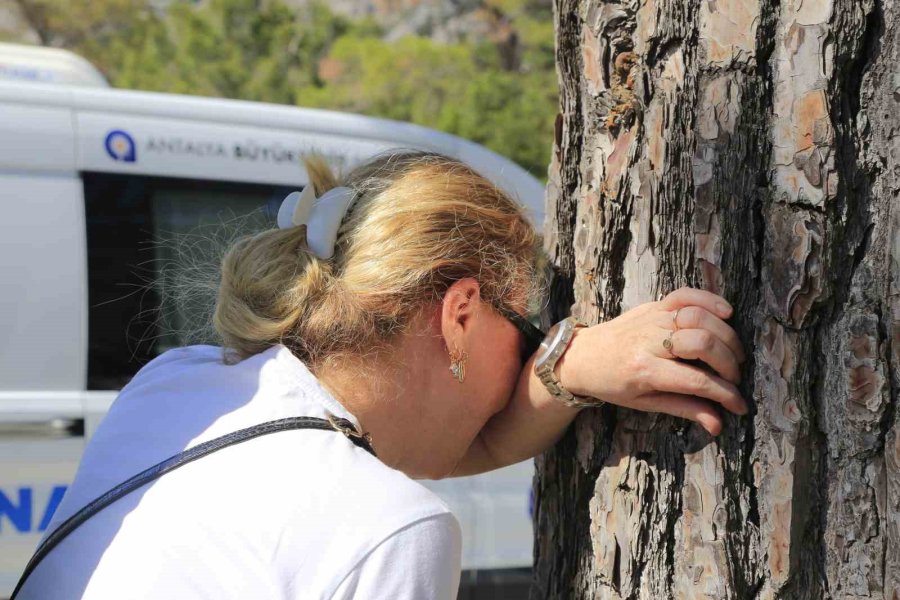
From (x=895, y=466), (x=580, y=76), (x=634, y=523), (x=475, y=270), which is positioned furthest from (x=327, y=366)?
(x=895, y=466)

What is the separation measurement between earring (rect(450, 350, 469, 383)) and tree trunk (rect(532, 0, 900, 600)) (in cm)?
23

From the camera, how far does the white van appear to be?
3316 mm

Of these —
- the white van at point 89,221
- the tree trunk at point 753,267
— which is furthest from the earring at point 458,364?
the white van at point 89,221

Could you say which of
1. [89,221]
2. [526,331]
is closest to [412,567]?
[526,331]

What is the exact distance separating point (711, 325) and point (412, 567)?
1.69 ft

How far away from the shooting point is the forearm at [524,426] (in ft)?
5.20

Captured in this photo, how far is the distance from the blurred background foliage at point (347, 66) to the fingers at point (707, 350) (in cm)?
969

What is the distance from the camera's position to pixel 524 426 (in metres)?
1.63

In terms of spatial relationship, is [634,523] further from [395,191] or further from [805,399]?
[395,191]

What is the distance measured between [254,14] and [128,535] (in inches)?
459

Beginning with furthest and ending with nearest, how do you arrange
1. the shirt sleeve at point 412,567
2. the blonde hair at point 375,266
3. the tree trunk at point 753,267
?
Answer: the blonde hair at point 375,266 < the tree trunk at point 753,267 < the shirt sleeve at point 412,567

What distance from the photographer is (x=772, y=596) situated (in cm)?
134

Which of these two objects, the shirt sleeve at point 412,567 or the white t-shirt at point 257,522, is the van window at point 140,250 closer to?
the white t-shirt at point 257,522

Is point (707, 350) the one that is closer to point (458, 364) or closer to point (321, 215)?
point (458, 364)
